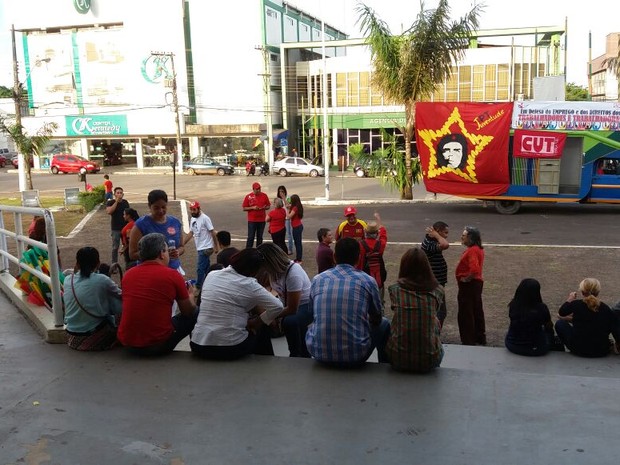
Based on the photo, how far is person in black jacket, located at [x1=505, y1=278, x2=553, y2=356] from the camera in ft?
18.8

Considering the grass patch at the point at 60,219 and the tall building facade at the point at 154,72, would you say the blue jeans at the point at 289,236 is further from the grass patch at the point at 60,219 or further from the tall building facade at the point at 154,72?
the tall building facade at the point at 154,72

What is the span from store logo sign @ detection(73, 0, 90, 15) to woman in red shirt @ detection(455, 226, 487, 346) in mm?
55366

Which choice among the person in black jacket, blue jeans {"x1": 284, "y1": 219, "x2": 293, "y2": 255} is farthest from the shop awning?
the person in black jacket

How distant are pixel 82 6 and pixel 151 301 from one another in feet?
185

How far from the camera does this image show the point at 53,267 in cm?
541

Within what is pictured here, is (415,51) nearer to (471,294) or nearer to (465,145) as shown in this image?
(465,145)

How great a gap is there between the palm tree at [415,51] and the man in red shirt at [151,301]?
18.9 metres

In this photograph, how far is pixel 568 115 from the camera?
1853 centimetres

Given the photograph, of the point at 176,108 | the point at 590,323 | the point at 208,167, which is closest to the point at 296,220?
the point at 590,323

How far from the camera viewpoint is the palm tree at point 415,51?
22.1m

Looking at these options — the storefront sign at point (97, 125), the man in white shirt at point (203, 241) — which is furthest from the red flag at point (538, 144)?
the storefront sign at point (97, 125)

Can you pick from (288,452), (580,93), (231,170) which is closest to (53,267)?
(288,452)

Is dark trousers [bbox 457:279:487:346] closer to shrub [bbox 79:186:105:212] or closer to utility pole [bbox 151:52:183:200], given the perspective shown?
shrub [bbox 79:186:105:212]

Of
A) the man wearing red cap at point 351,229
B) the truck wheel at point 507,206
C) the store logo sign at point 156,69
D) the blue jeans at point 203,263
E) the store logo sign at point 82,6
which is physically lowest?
the truck wheel at point 507,206
